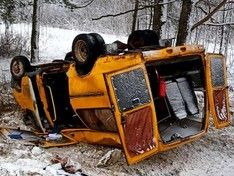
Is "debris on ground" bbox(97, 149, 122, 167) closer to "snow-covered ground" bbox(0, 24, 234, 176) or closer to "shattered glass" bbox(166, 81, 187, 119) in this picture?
"snow-covered ground" bbox(0, 24, 234, 176)

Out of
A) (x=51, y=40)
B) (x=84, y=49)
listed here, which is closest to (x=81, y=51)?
(x=84, y=49)

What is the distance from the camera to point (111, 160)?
5.61 meters

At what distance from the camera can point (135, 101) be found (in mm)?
5301

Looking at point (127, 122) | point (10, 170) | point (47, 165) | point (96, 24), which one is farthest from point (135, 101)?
point (96, 24)

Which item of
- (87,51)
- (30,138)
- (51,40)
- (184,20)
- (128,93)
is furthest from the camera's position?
(51,40)

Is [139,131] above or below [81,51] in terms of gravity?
below

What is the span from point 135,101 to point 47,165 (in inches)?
50.0

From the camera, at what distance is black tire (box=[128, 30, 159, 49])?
22.7ft

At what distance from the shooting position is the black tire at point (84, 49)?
19.5 ft

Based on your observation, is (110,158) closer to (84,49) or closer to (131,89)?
(131,89)

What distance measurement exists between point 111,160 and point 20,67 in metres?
2.75

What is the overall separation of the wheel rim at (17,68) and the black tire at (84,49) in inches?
64.6

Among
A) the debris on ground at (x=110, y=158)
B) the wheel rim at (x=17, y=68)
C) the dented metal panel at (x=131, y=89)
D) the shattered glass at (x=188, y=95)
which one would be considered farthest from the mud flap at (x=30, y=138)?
the shattered glass at (x=188, y=95)

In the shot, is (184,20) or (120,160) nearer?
(120,160)
